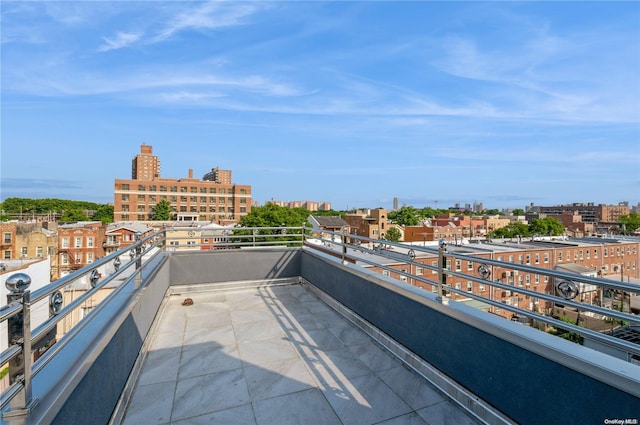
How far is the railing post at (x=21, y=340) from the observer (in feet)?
3.44

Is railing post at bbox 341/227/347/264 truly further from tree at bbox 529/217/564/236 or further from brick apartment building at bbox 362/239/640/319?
tree at bbox 529/217/564/236

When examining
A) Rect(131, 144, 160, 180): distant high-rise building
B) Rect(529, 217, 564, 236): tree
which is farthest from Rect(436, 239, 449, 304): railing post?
Rect(131, 144, 160, 180): distant high-rise building

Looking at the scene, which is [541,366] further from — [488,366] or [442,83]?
[442,83]

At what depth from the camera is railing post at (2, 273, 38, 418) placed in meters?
1.05

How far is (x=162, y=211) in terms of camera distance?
63500 mm

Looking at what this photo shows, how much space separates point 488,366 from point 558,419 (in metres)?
0.49

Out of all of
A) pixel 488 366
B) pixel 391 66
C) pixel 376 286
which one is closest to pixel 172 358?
pixel 376 286

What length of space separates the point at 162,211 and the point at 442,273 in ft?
231

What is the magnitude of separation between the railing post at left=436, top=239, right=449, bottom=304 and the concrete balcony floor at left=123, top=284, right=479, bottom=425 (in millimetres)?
779

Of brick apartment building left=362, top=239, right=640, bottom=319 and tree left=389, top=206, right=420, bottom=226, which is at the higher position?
tree left=389, top=206, right=420, bottom=226

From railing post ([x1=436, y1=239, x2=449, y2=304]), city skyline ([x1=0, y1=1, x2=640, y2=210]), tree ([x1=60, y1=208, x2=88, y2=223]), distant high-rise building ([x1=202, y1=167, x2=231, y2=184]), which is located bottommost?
tree ([x1=60, y1=208, x2=88, y2=223])

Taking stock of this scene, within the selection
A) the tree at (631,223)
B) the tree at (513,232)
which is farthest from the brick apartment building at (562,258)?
A: the tree at (631,223)

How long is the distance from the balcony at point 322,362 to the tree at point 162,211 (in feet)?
219

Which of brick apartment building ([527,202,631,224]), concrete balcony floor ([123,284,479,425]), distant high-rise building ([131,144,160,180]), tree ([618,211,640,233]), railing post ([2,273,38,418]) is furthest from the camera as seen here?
brick apartment building ([527,202,631,224])
